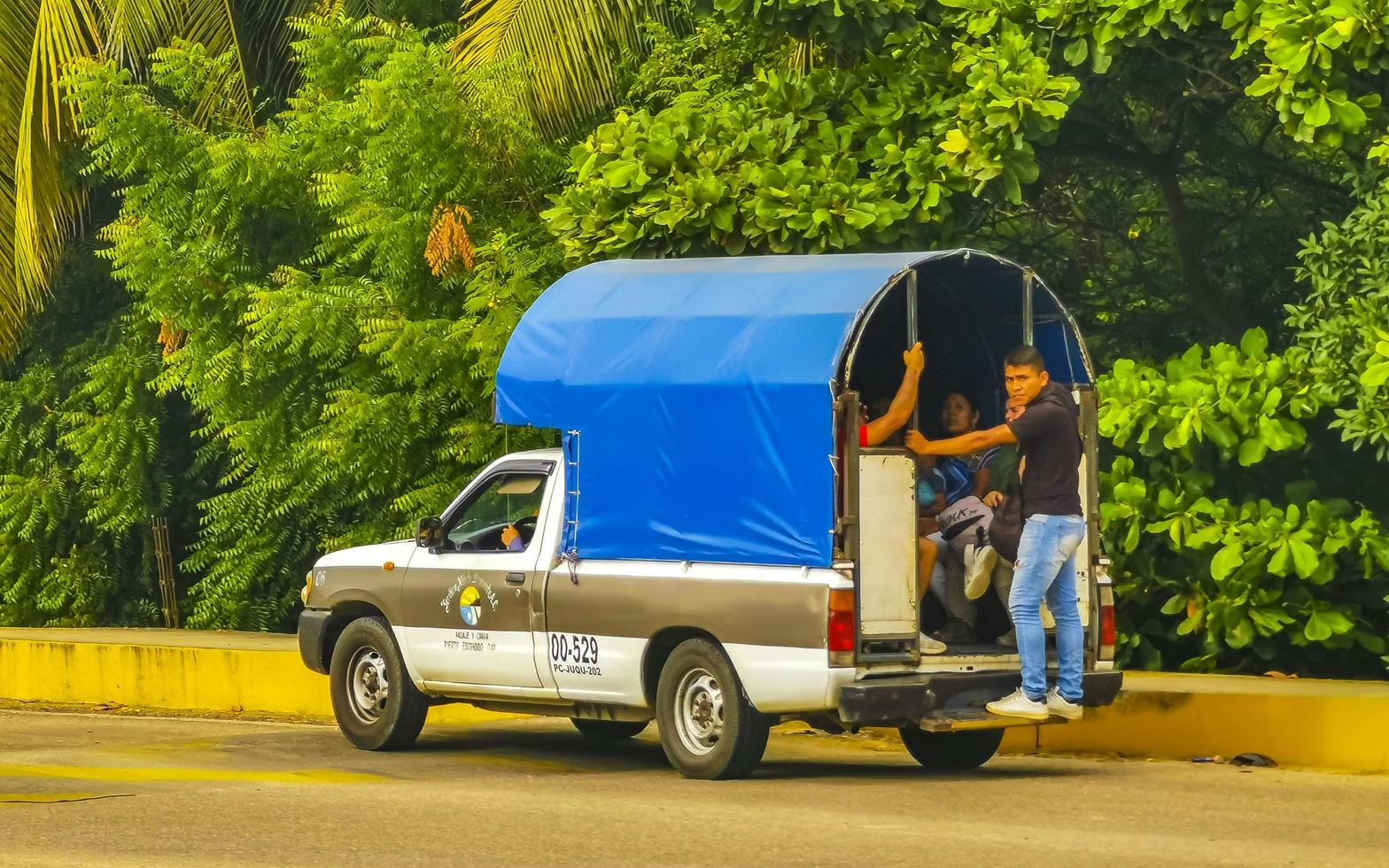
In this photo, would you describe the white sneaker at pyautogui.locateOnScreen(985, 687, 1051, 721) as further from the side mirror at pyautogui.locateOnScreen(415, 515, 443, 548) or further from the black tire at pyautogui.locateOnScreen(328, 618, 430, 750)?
the black tire at pyautogui.locateOnScreen(328, 618, 430, 750)

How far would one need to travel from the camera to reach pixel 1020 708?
10.5m

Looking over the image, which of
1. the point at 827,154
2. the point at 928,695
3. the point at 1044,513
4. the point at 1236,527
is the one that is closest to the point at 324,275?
the point at 827,154

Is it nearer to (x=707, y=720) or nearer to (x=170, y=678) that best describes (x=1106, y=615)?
(x=707, y=720)

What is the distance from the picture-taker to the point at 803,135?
45.3ft

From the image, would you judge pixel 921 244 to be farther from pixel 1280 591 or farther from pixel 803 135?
pixel 1280 591

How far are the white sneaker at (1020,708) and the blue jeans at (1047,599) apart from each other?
4 centimetres

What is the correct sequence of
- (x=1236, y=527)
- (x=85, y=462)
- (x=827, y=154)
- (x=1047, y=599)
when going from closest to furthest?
(x=1047, y=599)
(x=1236, y=527)
(x=827, y=154)
(x=85, y=462)

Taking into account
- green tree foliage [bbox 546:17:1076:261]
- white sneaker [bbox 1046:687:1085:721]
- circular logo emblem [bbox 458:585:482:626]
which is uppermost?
green tree foliage [bbox 546:17:1076:261]

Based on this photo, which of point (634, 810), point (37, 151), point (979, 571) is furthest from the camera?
point (37, 151)

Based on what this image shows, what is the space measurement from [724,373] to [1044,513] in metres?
1.67

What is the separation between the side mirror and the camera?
12031 millimetres

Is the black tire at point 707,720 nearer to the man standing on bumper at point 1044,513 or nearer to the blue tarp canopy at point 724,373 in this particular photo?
the blue tarp canopy at point 724,373

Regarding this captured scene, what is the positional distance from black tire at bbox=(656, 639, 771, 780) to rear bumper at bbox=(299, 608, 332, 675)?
2564mm

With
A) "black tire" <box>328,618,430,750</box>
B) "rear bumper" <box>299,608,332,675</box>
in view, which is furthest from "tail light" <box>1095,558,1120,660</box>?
"rear bumper" <box>299,608,332,675</box>
